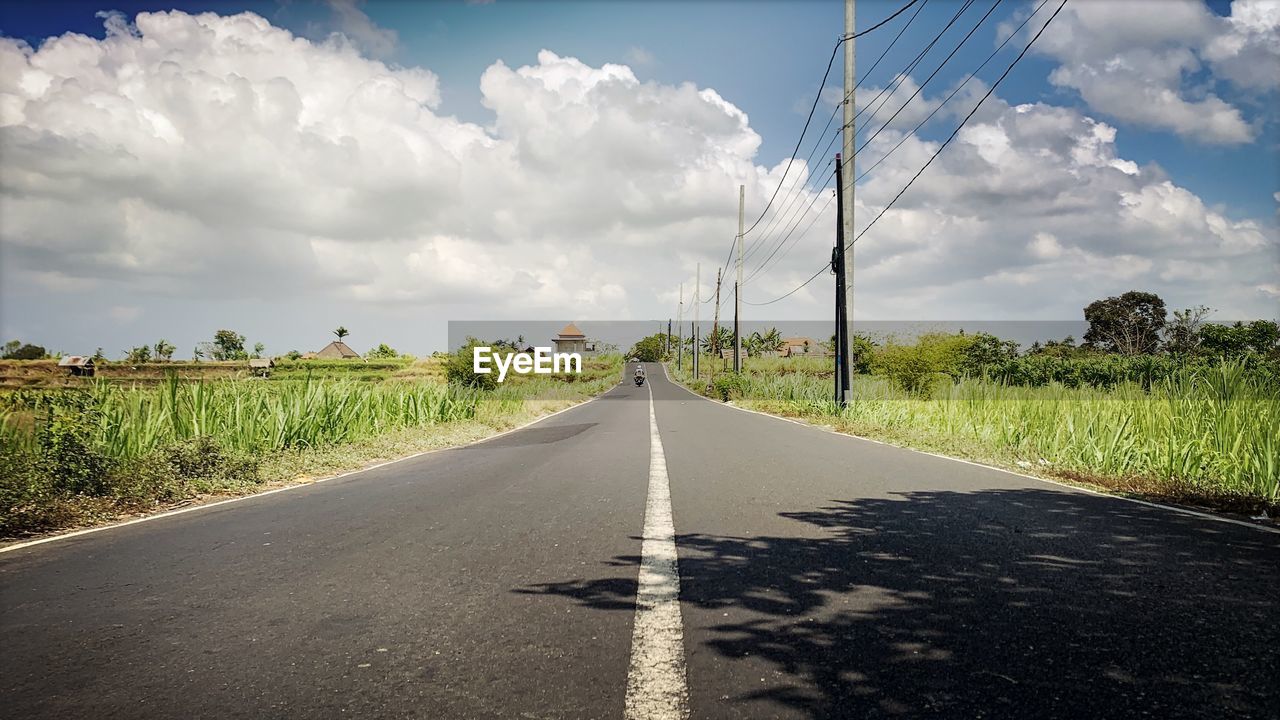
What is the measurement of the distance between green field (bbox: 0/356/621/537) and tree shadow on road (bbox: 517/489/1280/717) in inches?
227

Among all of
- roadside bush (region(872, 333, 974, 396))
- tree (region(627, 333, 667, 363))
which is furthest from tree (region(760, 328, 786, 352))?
roadside bush (region(872, 333, 974, 396))

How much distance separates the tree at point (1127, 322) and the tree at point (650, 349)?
108 m

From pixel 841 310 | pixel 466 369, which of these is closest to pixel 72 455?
pixel 841 310

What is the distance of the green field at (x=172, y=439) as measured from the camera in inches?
245

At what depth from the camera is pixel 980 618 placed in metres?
2.75

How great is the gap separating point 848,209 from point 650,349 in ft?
526

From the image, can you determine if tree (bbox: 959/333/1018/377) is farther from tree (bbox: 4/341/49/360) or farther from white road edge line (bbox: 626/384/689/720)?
tree (bbox: 4/341/49/360)

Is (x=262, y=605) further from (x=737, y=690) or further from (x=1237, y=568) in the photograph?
(x=1237, y=568)

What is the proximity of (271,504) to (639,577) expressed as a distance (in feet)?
15.7

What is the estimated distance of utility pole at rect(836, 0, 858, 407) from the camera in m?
17.8

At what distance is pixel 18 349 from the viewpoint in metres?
52.5

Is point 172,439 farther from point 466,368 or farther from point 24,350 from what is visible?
point 24,350

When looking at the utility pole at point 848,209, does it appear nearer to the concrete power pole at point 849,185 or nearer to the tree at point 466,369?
the concrete power pole at point 849,185

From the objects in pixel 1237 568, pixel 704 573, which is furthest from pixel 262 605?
pixel 1237 568
